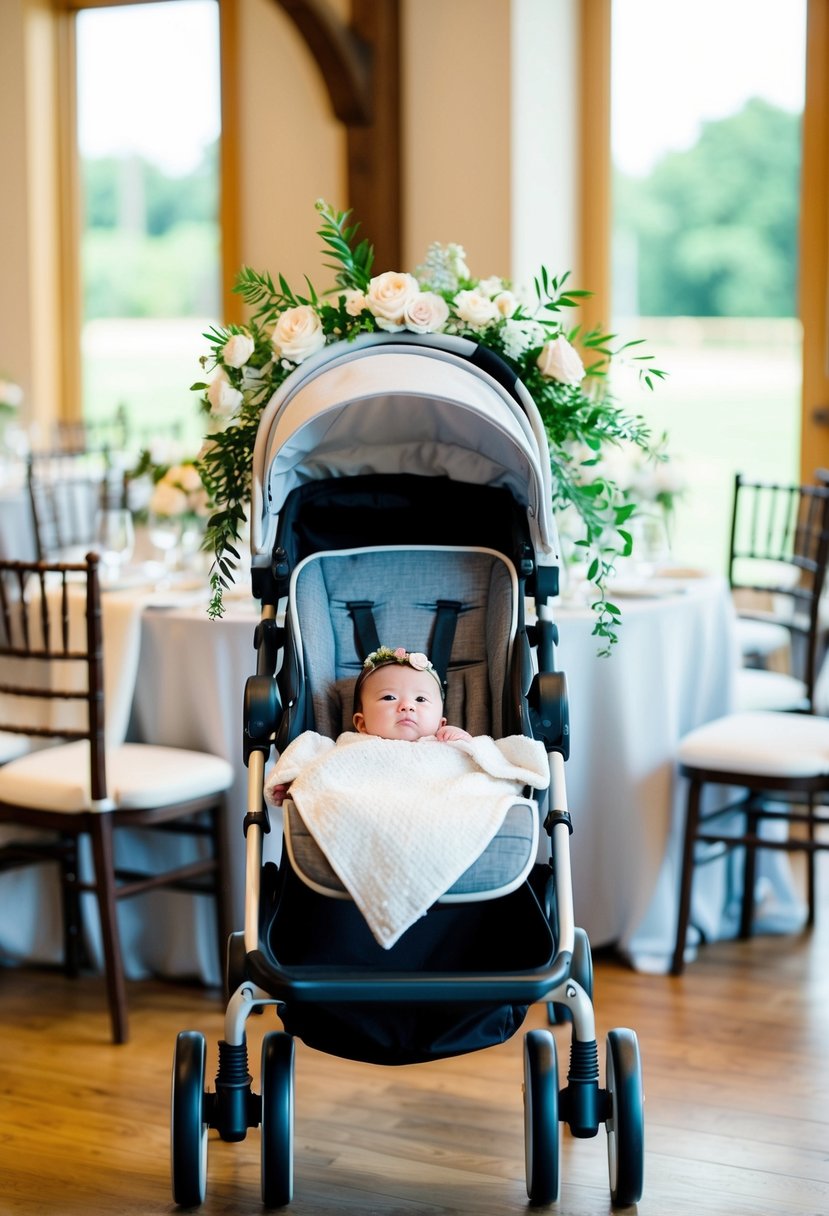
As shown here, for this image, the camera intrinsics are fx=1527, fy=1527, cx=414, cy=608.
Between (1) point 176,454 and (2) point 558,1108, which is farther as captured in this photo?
(1) point 176,454

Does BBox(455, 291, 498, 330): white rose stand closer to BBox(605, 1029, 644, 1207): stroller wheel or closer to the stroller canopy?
the stroller canopy

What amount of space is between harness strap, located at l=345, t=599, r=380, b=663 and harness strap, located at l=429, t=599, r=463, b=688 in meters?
0.12

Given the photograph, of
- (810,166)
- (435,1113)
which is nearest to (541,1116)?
(435,1113)

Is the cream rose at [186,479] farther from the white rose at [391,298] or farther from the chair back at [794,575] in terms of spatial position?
the chair back at [794,575]

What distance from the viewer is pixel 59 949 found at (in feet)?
12.3

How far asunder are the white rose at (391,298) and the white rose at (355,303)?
3 centimetres

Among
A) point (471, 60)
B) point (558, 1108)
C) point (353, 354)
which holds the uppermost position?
point (471, 60)

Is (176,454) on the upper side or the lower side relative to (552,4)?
lower

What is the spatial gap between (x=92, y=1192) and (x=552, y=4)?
4.62 metres

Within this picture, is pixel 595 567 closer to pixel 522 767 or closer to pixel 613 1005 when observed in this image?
pixel 522 767

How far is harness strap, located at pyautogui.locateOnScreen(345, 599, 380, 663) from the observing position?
298 centimetres

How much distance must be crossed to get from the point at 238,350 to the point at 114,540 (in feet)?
3.45

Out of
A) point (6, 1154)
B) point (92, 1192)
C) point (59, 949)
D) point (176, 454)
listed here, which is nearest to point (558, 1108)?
point (92, 1192)

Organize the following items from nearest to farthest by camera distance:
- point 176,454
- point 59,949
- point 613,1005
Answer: point 613,1005
point 59,949
point 176,454
